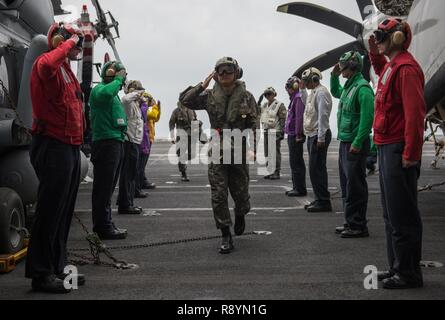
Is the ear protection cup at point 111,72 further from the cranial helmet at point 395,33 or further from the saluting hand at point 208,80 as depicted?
the cranial helmet at point 395,33

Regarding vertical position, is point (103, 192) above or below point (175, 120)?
below

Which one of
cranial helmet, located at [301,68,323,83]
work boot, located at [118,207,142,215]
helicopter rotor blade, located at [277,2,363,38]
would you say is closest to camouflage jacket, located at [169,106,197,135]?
helicopter rotor blade, located at [277,2,363,38]

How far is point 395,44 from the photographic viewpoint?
4.32 m

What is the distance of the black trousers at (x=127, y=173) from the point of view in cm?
818

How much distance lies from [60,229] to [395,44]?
10.4ft

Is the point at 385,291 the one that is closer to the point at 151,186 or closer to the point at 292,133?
the point at 292,133

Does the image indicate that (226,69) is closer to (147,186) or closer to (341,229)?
(341,229)

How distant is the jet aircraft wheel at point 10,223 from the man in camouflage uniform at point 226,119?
79.4 inches

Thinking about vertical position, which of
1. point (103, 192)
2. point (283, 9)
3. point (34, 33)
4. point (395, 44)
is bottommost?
point (103, 192)

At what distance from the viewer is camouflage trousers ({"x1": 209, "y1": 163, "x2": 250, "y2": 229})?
570 cm

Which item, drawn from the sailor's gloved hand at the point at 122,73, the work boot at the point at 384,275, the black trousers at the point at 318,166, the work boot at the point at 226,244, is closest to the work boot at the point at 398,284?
the work boot at the point at 384,275

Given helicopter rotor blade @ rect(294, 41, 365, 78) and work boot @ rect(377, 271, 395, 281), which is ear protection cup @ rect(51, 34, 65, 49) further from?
helicopter rotor blade @ rect(294, 41, 365, 78)
